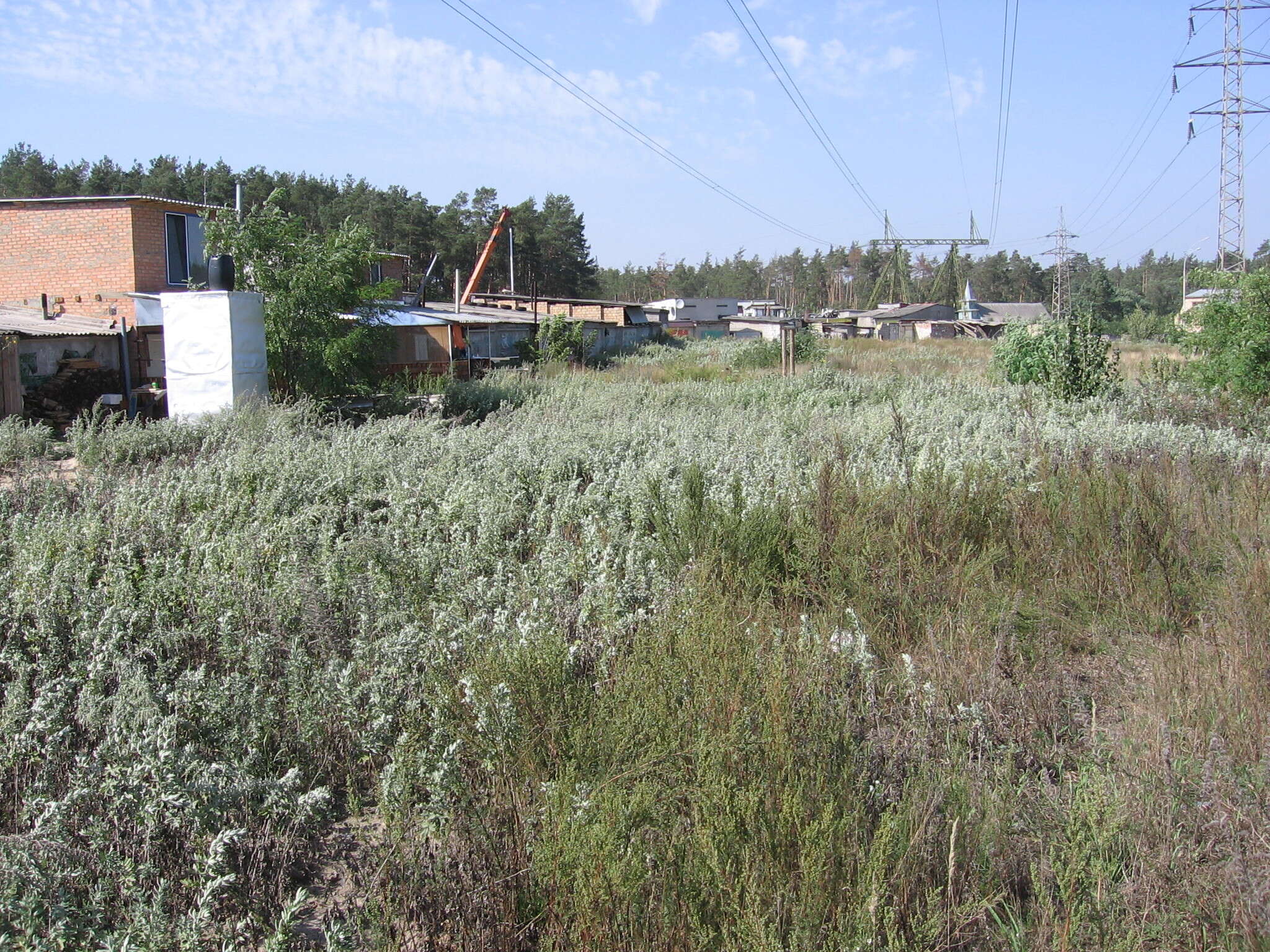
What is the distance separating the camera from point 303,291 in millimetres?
13766

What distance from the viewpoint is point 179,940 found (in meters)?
2.48

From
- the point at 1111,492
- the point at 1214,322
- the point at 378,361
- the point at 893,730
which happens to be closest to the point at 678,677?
the point at 893,730

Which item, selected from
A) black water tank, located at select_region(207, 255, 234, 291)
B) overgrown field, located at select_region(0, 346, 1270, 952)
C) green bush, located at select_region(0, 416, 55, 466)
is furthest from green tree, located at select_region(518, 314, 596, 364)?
overgrown field, located at select_region(0, 346, 1270, 952)

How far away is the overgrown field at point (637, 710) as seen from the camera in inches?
99.0

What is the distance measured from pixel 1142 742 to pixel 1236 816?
57 cm

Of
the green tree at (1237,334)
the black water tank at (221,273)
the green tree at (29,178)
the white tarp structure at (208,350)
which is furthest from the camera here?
the green tree at (29,178)

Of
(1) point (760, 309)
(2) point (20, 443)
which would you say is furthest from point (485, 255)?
(1) point (760, 309)

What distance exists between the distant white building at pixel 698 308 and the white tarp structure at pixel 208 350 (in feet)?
159

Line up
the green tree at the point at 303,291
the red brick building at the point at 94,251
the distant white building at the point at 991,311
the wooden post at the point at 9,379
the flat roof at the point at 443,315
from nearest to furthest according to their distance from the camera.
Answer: the green tree at the point at 303,291 < the wooden post at the point at 9,379 < the flat roof at the point at 443,315 < the red brick building at the point at 94,251 < the distant white building at the point at 991,311

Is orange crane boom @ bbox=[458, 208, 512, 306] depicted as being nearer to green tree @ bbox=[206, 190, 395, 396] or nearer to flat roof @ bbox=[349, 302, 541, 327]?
flat roof @ bbox=[349, 302, 541, 327]

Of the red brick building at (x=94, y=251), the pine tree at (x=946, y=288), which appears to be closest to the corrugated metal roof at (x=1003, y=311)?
the pine tree at (x=946, y=288)

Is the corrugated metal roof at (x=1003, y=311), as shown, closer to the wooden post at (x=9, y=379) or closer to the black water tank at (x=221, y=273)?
the black water tank at (x=221, y=273)

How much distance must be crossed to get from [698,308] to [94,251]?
56113mm

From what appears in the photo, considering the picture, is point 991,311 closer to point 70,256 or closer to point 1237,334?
point 1237,334
